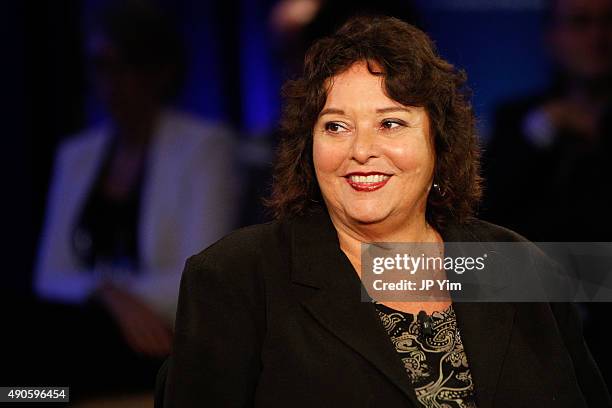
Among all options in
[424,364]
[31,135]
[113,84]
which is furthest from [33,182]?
[424,364]

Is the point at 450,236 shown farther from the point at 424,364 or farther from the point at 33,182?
the point at 33,182

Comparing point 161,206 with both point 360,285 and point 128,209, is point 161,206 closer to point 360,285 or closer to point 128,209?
point 128,209

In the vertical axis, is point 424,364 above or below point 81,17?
below

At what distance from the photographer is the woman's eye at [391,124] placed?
6.35ft

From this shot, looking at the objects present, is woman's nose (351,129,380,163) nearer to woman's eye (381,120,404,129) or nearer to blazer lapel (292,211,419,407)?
woman's eye (381,120,404,129)

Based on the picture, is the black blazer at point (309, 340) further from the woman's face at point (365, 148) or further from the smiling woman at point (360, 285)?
the woman's face at point (365, 148)

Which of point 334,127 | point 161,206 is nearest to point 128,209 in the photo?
point 161,206

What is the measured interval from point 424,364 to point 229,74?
201cm

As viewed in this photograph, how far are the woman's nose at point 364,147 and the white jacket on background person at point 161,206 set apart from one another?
1.48 metres

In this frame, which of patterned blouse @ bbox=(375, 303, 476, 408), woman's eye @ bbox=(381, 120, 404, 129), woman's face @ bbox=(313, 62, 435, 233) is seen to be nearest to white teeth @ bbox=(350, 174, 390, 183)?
woman's face @ bbox=(313, 62, 435, 233)

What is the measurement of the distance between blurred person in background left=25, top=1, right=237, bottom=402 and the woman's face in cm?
142

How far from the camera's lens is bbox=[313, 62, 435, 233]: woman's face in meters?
1.92

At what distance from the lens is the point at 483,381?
6.03 ft

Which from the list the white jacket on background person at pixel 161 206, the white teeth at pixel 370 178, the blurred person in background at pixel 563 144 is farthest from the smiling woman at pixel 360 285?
the white jacket on background person at pixel 161 206
